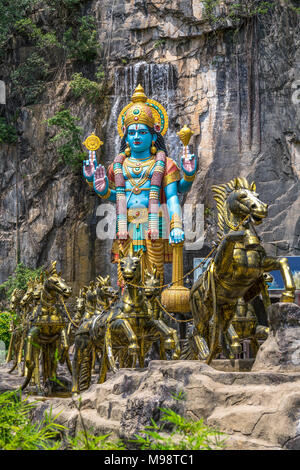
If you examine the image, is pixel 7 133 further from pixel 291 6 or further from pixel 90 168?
pixel 291 6

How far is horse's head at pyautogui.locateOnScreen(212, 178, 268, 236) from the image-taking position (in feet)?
18.8

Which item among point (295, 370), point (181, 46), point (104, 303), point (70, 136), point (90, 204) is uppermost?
point (181, 46)

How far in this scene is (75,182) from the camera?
1586 centimetres

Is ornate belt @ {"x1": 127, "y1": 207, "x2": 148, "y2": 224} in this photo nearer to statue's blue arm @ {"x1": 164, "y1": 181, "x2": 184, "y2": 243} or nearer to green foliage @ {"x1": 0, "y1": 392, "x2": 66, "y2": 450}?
statue's blue arm @ {"x1": 164, "y1": 181, "x2": 184, "y2": 243}

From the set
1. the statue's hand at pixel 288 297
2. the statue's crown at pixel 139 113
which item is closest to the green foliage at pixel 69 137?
the statue's crown at pixel 139 113

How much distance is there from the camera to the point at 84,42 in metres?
16.3

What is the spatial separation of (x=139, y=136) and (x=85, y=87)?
15.4 ft

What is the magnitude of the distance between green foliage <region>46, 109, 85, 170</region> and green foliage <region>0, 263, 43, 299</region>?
2.70m

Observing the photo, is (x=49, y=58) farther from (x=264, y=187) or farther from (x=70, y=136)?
(x=264, y=187)

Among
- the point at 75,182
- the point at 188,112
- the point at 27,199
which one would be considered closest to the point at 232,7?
the point at 188,112

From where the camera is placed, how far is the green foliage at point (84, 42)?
1623 cm

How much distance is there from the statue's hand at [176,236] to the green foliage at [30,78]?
760cm

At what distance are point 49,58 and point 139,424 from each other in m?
14.0

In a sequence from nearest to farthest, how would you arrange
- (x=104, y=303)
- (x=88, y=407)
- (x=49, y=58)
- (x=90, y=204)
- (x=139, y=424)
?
(x=139, y=424) → (x=88, y=407) → (x=104, y=303) → (x=90, y=204) → (x=49, y=58)
